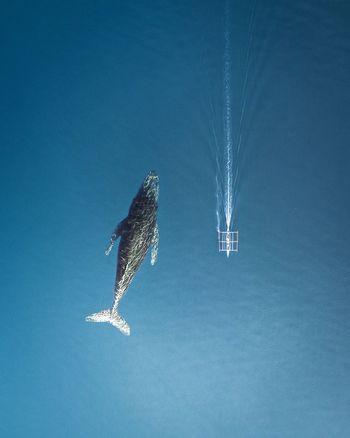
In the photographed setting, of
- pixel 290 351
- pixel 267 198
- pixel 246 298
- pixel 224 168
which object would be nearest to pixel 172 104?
pixel 224 168

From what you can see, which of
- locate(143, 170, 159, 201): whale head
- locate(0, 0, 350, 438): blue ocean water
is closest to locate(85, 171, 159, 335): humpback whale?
locate(143, 170, 159, 201): whale head

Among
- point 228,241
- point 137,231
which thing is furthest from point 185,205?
point 137,231

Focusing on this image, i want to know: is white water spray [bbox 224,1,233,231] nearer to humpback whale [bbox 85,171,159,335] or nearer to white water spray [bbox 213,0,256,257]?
white water spray [bbox 213,0,256,257]

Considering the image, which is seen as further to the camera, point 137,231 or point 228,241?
point 228,241

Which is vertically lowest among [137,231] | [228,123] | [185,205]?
[137,231]

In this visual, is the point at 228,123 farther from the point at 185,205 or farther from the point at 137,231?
the point at 137,231
